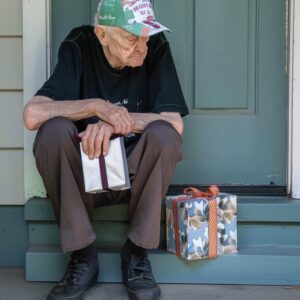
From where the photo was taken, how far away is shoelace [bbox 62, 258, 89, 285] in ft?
7.66

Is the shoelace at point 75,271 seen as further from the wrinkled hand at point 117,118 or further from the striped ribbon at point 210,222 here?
the wrinkled hand at point 117,118

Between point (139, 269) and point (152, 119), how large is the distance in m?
0.60

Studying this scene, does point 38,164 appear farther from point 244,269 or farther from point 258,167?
point 258,167

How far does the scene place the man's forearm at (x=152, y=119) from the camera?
2322 millimetres

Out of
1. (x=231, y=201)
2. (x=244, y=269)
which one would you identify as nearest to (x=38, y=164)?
(x=231, y=201)

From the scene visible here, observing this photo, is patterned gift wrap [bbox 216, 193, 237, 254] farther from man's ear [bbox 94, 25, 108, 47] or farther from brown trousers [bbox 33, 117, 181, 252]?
man's ear [bbox 94, 25, 108, 47]

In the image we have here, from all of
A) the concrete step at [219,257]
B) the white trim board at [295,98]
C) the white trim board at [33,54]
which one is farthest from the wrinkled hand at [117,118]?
the white trim board at [295,98]

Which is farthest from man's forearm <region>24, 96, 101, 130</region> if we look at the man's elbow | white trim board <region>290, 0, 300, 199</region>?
white trim board <region>290, 0, 300, 199</region>

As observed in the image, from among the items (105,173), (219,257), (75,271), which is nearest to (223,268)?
(219,257)

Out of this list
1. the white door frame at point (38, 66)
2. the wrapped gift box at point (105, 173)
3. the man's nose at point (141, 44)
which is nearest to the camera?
the wrapped gift box at point (105, 173)

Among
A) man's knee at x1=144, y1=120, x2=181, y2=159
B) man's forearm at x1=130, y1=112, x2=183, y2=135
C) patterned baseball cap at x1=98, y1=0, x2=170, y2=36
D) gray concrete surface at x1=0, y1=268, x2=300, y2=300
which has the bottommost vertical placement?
gray concrete surface at x1=0, y1=268, x2=300, y2=300

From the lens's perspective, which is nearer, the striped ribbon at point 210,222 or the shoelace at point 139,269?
the shoelace at point 139,269

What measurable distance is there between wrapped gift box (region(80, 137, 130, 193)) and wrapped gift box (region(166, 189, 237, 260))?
0.40 metres

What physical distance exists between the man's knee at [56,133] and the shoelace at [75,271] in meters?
0.51
